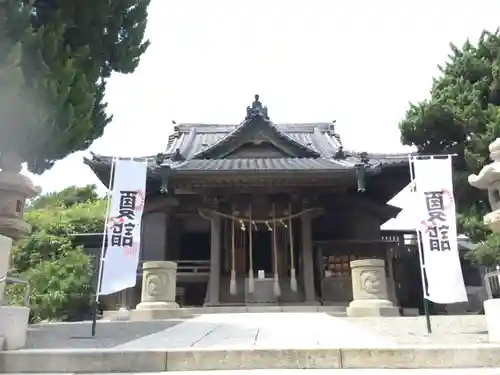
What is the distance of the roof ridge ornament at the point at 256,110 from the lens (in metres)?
18.3

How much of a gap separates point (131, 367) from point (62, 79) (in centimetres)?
600

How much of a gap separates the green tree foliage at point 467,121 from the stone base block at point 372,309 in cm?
302

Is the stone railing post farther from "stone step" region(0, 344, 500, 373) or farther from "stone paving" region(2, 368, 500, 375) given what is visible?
"stone paving" region(2, 368, 500, 375)

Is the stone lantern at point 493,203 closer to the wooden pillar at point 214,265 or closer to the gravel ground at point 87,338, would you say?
the gravel ground at point 87,338

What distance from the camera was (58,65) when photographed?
8.27m

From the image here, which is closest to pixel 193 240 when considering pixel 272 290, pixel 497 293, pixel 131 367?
pixel 272 290

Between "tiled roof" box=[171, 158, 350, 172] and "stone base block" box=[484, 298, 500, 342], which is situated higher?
"tiled roof" box=[171, 158, 350, 172]

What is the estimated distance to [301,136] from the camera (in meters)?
22.8

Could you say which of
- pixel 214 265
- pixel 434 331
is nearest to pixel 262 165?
pixel 214 265

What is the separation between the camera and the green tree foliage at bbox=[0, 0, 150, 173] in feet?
23.9

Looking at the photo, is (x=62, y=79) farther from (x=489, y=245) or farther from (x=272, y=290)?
(x=489, y=245)

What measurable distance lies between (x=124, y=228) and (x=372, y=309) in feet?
22.5

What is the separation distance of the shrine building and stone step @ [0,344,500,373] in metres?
9.81

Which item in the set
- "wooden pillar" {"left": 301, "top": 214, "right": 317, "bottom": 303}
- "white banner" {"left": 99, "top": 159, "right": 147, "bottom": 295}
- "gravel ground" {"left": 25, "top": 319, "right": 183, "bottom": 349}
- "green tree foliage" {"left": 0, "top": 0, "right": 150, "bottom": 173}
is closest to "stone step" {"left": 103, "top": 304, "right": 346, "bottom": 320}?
"wooden pillar" {"left": 301, "top": 214, "right": 317, "bottom": 303}
